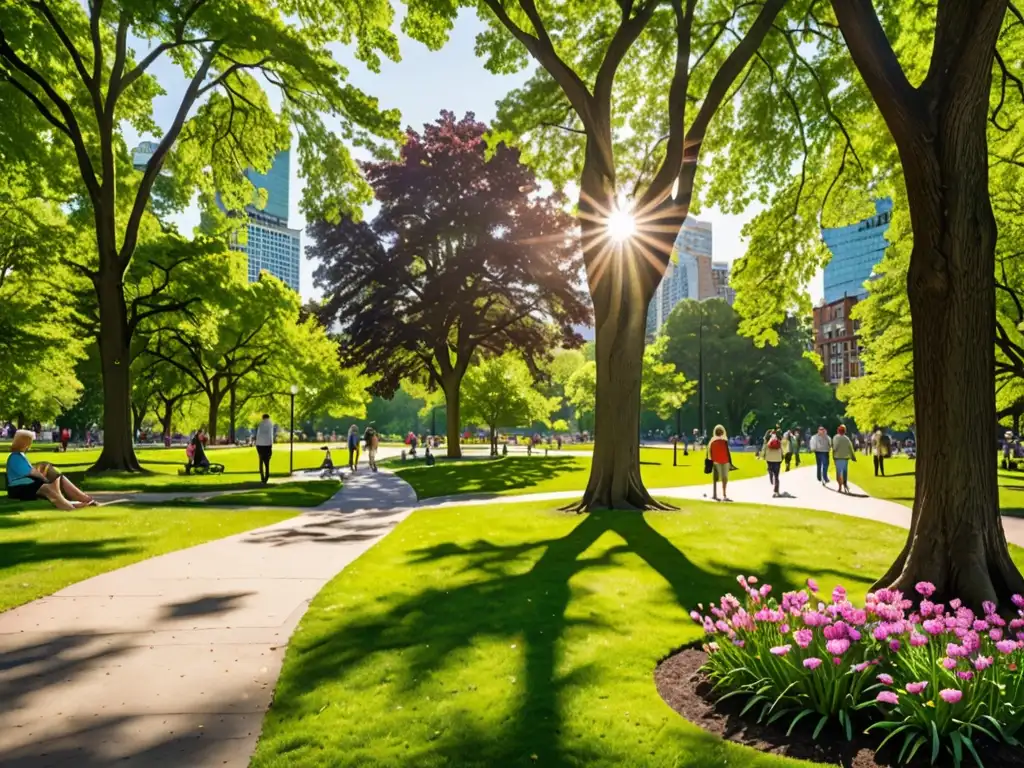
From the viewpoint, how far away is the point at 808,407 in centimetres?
7406

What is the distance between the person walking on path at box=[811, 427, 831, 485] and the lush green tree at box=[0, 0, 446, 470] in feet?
52.8

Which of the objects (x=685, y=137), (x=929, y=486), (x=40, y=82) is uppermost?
(x=40, y=82)

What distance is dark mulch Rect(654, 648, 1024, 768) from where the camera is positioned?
11.9 feet

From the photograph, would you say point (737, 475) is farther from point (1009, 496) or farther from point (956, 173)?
point (956, 173)

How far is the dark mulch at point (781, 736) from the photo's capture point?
363cm

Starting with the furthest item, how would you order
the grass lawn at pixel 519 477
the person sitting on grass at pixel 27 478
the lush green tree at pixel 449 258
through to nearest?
the lush green tree at pixel 449 258
the grass lawn at pixel 519 477
the person sitting on grass at pixel 27 478

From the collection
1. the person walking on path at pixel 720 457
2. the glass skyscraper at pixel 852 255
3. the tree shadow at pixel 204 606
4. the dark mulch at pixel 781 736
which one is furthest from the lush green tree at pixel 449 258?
the glass skyscraper at pixel 852 255

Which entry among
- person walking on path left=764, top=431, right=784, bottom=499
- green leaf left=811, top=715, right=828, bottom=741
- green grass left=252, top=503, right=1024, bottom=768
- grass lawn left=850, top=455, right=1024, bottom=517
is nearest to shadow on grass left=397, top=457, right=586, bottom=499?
person walking on path left=764, top=431, right=784, bottom=499

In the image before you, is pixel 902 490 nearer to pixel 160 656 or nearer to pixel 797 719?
pixel 797 719

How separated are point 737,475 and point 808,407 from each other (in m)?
51.6

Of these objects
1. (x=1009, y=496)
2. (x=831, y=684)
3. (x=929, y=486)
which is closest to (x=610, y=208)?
(x=929, y=486)

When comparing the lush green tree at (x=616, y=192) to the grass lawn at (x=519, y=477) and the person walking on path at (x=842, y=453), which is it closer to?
the grass lawn at (x=519, y=477)

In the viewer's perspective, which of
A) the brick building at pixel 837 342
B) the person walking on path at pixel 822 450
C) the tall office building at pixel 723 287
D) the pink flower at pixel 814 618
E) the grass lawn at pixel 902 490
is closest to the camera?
the pink flower at pixel 814 618

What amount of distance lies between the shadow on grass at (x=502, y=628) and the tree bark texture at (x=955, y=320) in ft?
7.17
